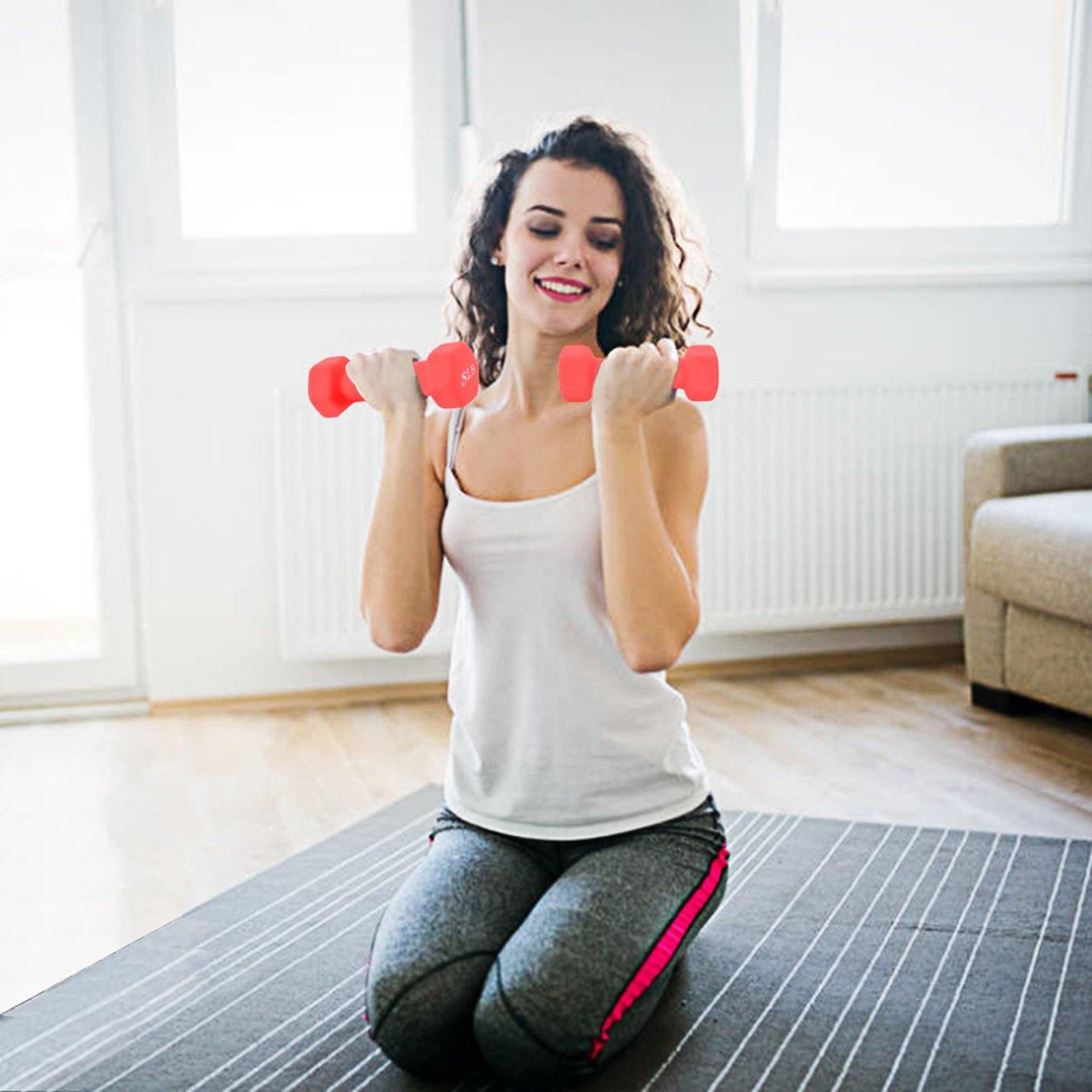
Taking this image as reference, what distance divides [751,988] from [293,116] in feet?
6.83

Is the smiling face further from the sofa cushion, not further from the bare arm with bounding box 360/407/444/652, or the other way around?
the sofa cushion

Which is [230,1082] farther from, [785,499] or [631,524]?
[785,499]

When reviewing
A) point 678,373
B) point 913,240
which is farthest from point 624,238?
point 913,240

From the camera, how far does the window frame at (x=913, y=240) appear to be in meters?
3.42

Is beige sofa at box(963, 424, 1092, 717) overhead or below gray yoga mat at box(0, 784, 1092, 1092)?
overhead

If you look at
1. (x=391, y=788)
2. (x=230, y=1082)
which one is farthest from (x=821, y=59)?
(x=230, y=1082)

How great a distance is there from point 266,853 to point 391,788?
38cm

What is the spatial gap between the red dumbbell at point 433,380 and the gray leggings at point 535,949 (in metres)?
0.47

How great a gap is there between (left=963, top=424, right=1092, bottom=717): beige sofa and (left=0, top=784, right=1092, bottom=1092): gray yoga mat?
597 mm

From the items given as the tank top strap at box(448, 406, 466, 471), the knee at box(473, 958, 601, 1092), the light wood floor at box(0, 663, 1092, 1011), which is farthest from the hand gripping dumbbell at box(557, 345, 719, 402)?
the light wood floor at box(0, 663, 1092, 1011)

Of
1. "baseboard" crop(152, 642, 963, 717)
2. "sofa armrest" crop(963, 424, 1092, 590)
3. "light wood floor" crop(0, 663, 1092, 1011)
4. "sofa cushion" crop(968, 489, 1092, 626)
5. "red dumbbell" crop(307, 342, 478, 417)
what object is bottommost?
"baseboard" crop(152, 642, 963, 717)

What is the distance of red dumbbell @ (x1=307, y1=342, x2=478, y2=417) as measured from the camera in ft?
5.04

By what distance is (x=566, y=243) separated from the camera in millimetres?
1647

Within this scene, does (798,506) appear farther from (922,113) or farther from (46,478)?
(46,478)
